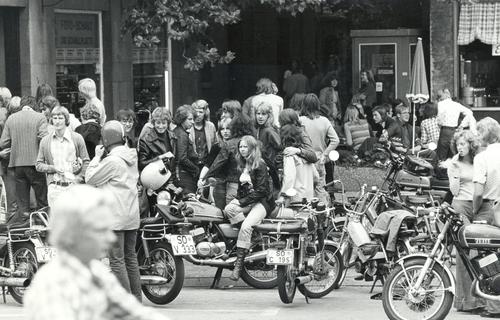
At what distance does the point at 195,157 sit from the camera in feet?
45.0

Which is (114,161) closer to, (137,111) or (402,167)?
(402,167)

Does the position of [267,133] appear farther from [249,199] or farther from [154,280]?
[154,280]

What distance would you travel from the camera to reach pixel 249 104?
1527 centimetres

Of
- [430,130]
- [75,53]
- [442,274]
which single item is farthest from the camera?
[75,53]

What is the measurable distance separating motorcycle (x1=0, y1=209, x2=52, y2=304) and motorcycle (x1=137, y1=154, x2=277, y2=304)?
96 centimetres

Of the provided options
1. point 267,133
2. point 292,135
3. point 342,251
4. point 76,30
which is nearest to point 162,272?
point 342,251

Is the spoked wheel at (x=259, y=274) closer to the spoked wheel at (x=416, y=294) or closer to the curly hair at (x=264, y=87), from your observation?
the spoked wheel at (x=416, y=294)

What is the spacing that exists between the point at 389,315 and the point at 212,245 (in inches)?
96.8

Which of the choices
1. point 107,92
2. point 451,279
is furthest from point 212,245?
point 107,92

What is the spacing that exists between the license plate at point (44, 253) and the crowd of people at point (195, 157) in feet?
2.78

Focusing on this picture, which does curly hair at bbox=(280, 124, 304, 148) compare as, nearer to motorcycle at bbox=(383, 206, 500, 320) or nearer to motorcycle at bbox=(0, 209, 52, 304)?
motorcycle at bbox=(383, 206, 500, 320)

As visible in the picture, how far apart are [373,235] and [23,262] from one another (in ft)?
11.3

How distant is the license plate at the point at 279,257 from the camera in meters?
10.3

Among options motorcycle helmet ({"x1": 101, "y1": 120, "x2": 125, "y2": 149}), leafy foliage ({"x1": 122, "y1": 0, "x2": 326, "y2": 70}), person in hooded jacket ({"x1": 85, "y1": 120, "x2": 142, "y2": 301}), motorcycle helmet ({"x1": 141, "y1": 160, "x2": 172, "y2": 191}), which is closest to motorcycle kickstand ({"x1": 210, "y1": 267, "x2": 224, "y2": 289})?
motorcycle helmet ({"x1": 141, "y1": 160, "x2": 172, "y2": 191})
